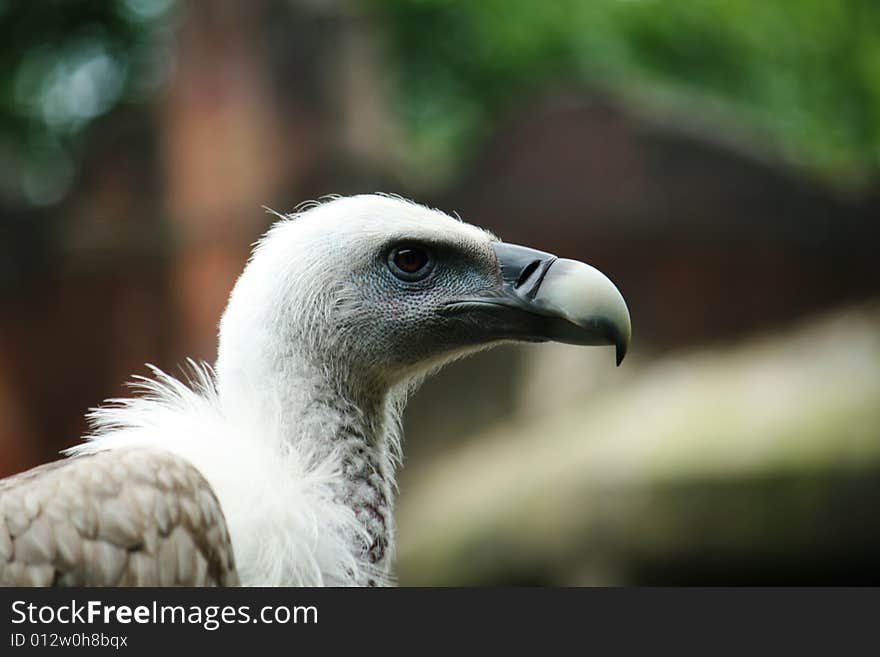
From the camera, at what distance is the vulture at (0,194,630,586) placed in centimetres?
251

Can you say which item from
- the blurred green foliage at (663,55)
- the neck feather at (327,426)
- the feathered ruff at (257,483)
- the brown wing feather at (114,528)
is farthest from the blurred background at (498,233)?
the brown wing feather at (114,528)

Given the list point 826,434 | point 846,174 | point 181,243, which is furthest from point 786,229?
point 181,243

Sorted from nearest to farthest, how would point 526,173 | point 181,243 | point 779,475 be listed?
point 779,475 → point 181,243 → point 526,173

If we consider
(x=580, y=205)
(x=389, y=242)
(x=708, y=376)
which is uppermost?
(x=580, y=205)

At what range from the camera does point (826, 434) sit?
8.27 metres

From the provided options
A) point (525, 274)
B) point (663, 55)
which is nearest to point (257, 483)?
point (525, 274)

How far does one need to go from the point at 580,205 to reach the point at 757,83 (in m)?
7.96

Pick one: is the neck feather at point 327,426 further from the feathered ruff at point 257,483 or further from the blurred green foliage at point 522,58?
the blurred green foliage at point 522,58

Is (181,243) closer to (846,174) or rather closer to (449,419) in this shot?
(449,419)

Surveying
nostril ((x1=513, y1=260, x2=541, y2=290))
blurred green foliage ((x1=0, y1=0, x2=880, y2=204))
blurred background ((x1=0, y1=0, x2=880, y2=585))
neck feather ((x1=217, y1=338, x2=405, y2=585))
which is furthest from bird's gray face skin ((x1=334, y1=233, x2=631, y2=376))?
blurred green foliage ((x1=0, y1=0, x2=880, y2=204))

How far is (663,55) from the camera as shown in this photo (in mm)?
18047

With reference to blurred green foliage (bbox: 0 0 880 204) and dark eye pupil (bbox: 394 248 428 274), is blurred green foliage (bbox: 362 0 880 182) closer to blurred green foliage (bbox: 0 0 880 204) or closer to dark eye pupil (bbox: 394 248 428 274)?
blurred green foliage (bbox: 0 0 880 204)

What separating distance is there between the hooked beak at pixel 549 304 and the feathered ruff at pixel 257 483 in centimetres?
62

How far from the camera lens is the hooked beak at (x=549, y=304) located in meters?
2.95
